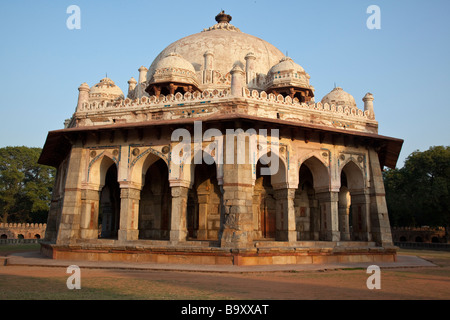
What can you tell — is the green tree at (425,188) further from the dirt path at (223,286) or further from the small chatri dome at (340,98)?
the dirt path at (223,286)

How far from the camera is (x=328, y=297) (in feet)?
21.4

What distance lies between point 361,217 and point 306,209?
2848mm

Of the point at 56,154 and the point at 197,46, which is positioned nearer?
the point at 56,154

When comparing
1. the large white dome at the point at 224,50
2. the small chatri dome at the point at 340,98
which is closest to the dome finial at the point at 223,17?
the large white dome at the point at 224,50

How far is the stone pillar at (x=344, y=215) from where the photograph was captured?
16062mm

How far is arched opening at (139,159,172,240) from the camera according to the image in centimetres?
1662

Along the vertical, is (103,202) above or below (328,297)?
above

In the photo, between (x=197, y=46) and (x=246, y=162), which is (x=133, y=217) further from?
(x=197, y=46)

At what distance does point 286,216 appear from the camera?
13539mm

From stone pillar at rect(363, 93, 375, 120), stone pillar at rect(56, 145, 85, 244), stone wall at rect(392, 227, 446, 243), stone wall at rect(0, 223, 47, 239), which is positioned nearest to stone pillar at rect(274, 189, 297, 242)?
stone pillar at rect(363, 93, 375, 120)

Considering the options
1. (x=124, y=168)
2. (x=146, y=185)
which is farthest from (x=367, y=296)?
(x=146, y=185)

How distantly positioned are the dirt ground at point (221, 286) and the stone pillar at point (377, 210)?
4.91 m

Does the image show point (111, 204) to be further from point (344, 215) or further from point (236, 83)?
point (344, 215)
